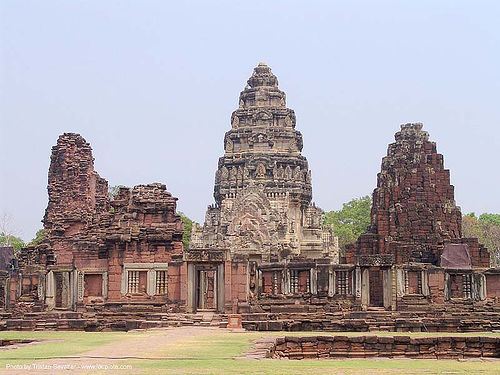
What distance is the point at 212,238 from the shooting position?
73.9 meters

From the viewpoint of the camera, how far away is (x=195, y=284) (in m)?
30.5

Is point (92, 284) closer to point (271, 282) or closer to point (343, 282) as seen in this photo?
point (271, 282)

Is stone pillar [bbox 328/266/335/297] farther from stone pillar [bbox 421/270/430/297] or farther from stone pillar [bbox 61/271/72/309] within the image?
stone pillar [bbox 61/271/72/309]

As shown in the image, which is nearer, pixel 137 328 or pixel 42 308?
pixel 137 328

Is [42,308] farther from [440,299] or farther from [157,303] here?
[440,299]

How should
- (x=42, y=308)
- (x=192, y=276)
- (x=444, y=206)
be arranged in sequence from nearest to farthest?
(x=192, y=276) → (x=42, y=308) → (x=444, y=206)

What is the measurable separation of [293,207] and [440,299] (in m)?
47.2

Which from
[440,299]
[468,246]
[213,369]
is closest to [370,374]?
[213,369]

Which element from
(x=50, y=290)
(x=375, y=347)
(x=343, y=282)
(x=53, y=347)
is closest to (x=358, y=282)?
(x=343, y=282)

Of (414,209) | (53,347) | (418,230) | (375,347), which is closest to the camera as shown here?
(53,347)

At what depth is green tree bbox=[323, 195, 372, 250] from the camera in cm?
8994

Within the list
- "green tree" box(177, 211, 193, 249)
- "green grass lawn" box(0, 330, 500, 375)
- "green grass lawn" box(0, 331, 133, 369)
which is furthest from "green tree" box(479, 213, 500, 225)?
"green grass lawn" box(0, 330, 500, 375)

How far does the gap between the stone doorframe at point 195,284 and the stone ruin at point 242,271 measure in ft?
0.12

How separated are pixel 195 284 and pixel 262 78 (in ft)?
183
